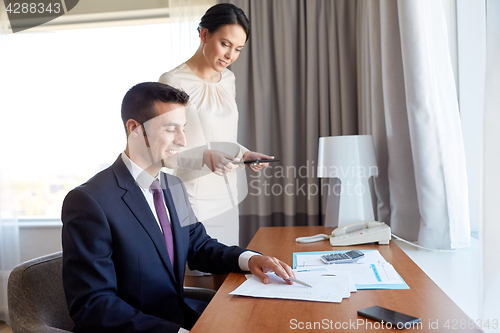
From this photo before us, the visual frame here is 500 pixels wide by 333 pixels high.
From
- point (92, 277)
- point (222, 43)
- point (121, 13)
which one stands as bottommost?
point (92, 277)

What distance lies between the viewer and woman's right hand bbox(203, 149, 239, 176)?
4.24 ft

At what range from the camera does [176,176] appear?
1.36 metres

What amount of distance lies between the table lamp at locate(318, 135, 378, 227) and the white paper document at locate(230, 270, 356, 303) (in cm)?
70

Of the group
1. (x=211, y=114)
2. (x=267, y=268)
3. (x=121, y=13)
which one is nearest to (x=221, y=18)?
(x=211, y=114)

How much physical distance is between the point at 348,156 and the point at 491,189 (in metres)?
1.06

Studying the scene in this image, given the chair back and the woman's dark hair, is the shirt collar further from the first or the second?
the woman's dark hair

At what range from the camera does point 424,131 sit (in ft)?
4.81

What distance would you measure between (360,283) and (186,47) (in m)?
2.27

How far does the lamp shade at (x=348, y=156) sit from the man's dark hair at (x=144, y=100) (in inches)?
34.4

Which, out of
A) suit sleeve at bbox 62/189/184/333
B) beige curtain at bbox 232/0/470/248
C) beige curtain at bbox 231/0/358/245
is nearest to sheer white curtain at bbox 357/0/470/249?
beige curtain at bbox 232/0/470/248

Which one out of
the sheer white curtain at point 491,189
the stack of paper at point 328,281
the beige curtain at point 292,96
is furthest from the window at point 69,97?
the sheer white curtain at point 491,189

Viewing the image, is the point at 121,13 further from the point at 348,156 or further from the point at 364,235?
the point at 364,235

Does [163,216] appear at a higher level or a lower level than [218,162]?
lower

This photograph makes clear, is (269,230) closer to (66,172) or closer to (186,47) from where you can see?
(186,47)
